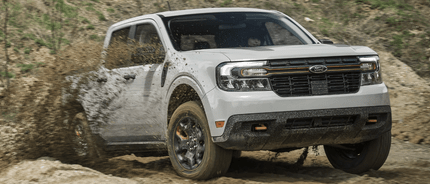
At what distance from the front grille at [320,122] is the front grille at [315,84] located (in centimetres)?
23

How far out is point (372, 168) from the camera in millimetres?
5012

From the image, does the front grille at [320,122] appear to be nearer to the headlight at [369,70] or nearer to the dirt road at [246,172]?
the headlight at [369,70]

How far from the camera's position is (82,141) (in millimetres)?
6309

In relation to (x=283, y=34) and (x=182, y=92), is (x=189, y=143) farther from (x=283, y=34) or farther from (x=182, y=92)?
(x=283, y=34)

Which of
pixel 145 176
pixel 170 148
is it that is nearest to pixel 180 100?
pixel 170 148

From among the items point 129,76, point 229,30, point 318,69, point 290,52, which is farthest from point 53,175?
point 318,69

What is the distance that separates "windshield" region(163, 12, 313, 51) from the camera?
210 inches

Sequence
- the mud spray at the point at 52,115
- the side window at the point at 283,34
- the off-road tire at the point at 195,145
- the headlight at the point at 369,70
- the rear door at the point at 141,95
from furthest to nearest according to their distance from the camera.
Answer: the mud spray at the point at 52,115 < the side window at the point at 283,34 < the rear door at the point at 141,95 < the headlight at the point at 369,70 < the off-road tire at the point at 195,145

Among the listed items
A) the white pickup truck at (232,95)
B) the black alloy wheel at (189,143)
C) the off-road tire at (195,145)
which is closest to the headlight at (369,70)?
the white pickup truck at (232,95)

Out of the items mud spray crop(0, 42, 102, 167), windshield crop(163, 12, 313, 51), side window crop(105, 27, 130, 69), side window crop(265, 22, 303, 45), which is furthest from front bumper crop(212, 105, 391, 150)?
mud spray crop(0, 42, 102, 167)

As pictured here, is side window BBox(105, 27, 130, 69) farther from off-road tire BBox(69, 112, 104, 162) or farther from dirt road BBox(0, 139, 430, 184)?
dirt road BBox(0, 139, 430, 184)

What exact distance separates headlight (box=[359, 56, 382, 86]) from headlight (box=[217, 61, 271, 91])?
1.00m

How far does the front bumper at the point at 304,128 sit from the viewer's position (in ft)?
13.9

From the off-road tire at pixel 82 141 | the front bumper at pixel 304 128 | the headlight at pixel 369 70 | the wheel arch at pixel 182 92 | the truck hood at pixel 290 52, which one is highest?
the truck hood at pixel 290 52
